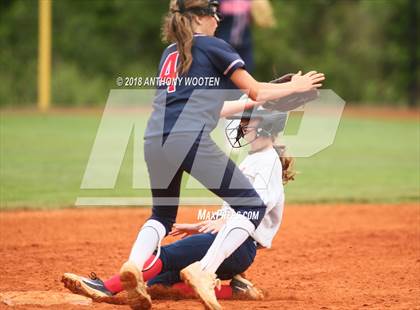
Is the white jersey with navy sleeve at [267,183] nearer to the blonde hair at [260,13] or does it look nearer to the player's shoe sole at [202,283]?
the player's shoe sole at [202,283]

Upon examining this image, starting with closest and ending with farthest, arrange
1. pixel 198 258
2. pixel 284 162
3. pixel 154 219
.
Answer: pixel 154 219 → pixel 198 258 → pixel 284 162

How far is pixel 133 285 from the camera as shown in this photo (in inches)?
191

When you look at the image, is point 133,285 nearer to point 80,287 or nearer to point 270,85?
point 80,287

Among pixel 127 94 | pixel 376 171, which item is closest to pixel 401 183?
pixel 376 171

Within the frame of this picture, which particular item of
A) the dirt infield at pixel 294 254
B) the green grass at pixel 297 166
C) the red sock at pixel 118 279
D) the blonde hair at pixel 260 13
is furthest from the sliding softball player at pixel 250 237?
the blonde hair at pixel 260 13

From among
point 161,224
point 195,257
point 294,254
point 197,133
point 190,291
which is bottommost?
point 294,254

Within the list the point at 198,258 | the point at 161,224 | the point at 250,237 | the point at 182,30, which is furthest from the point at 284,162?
the point at 182,30

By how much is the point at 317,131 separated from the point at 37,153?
671 centimetres

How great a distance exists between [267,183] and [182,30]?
3.80ft

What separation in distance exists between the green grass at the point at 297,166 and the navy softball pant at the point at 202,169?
5.01 metres

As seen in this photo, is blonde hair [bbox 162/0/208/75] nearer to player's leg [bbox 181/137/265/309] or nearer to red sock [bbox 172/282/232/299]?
player's leg [bbox 181/137/265/309]

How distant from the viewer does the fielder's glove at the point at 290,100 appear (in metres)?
5.38

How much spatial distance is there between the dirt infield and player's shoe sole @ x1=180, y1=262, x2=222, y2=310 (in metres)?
0.38

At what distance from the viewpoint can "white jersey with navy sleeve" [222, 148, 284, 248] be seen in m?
5.57
